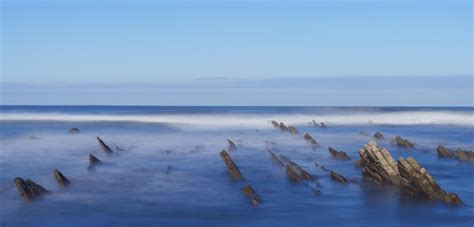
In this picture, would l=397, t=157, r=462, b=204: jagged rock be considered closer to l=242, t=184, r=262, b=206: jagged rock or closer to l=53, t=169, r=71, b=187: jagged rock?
l=242, t=184, r=262, b=206: jagged rock

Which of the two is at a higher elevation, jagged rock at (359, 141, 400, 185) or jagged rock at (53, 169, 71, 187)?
jagged rock at (359, 141, 400, 185)

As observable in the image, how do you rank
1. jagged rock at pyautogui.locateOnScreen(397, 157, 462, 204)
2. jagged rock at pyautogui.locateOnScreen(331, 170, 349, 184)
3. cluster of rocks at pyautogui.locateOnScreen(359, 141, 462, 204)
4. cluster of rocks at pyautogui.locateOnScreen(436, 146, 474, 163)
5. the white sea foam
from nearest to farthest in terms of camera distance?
1. jagged rock at pyautogui.locateOnScreen(397, 157, 462, 204)
2. cluster of rocks at pyautogui.locateOnScreen(359, 141, 462, 204)
3. jagged rock at pyautogui.locateOnScreen(331, 170, 349, 184)
4. cluster of rocks at pyautogui.locateOnScreen(436, 146, 474, 163)
5. the white sea foam

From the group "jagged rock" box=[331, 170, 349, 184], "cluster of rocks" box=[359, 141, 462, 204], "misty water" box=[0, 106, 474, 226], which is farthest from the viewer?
"jagged rock" box=[331, 170, 349, 184]

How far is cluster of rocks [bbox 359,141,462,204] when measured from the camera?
73.3 feet

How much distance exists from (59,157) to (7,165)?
4635 mm

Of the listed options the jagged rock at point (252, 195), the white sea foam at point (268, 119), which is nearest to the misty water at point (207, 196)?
the jagged rock at point (252, 195)

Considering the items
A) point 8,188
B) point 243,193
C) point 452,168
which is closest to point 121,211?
point 243,193

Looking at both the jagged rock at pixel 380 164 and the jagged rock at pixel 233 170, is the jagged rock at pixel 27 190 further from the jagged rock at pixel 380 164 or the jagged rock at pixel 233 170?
the jagged rock at pixel 380 164

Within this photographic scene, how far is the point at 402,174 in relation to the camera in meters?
24.0

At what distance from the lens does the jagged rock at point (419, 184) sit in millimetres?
22188

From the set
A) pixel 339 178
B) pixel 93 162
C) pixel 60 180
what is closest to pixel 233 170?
pixel 339 178

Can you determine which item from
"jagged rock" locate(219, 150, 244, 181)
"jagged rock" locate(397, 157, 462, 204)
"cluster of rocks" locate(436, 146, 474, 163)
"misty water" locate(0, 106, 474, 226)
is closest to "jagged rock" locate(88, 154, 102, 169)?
"misty water" locate(0, 106, 474, 226)

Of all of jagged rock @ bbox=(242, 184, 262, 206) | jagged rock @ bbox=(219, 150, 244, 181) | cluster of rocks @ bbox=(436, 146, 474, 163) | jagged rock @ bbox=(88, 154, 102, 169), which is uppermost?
cluster of rocks @ bbox=(436, 146, 474, 163)

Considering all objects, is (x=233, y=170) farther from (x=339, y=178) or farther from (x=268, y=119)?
(x=268, y=119)
